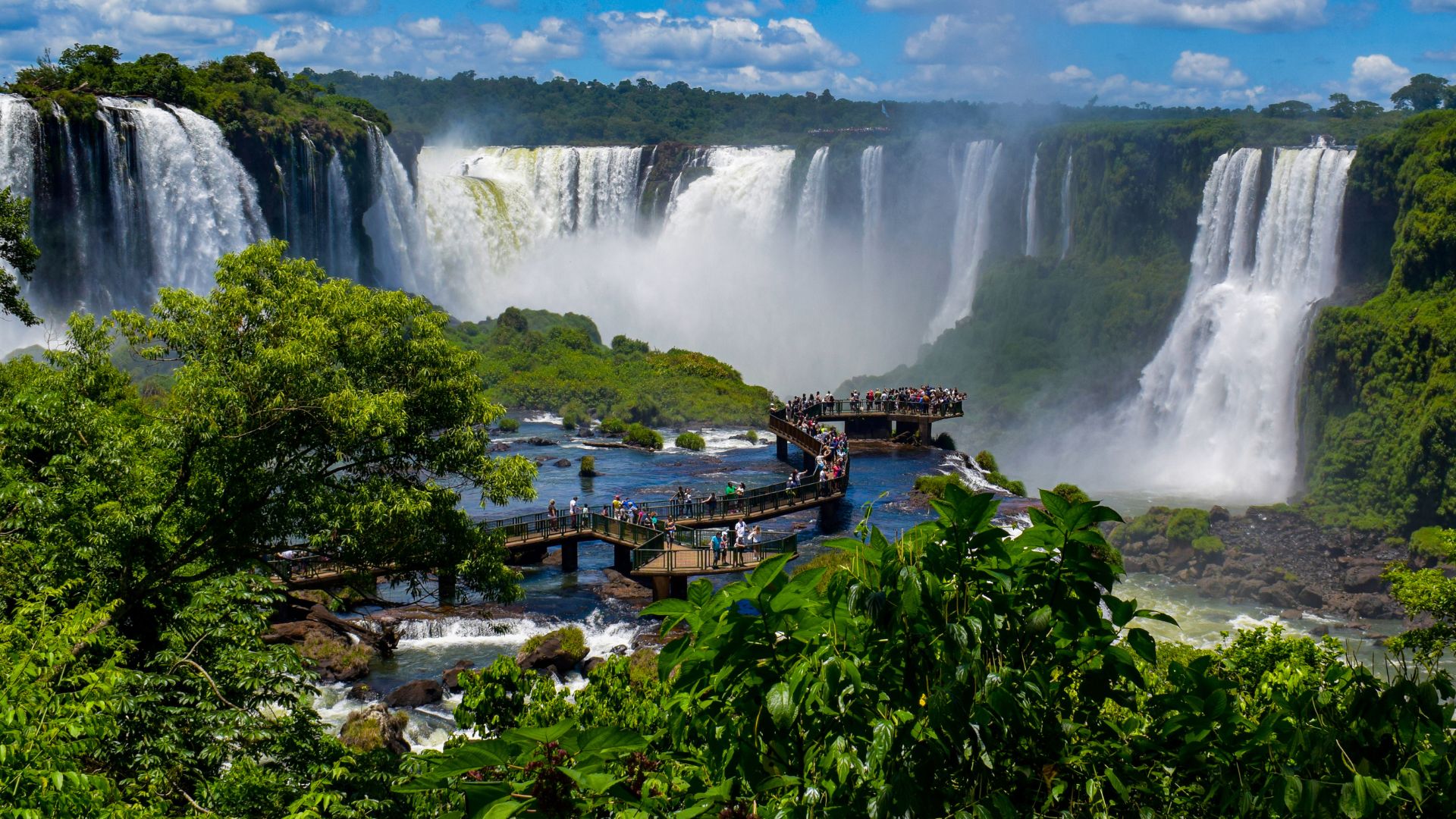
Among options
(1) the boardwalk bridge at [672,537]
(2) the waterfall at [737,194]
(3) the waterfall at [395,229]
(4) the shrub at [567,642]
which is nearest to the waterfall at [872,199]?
(2) the waterfall at [737,194]

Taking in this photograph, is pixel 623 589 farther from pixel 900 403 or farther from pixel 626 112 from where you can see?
pixel 626 112

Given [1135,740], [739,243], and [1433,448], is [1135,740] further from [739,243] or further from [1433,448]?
[739,243]

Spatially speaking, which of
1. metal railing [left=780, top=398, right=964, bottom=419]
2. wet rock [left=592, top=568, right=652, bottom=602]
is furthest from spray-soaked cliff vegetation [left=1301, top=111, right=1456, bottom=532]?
wet rock [left=592, top=568, right=652, bottom=602]

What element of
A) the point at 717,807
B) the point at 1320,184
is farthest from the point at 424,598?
the point at 1320,184

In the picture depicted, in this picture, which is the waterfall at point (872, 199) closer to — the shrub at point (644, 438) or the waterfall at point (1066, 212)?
the waterfall at point (1066, 212)

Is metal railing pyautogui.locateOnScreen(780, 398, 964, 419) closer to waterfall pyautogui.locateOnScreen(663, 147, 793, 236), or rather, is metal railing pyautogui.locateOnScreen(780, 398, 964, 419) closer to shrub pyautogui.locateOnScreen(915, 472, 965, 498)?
shrub pyautogui.locateOnScreen(915, 472, 965, 498)

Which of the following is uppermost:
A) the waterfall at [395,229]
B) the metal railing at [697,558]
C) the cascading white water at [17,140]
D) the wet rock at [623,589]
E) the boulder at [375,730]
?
the cascading white water at [17,140]
